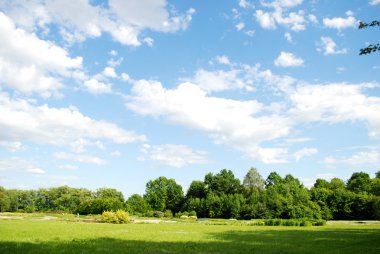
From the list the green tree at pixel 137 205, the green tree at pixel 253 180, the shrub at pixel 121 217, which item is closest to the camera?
the shrub at pixel 121 217

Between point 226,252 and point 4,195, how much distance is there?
11993 cm

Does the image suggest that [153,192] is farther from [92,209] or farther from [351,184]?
[351,184]

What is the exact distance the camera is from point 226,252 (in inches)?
733

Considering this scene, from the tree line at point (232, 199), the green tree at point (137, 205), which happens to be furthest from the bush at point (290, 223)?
the green tree at point (137, 205)

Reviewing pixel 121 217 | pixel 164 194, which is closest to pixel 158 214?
pixel 164 194

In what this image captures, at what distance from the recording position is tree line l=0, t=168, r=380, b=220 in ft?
260

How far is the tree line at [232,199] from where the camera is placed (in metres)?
79.2

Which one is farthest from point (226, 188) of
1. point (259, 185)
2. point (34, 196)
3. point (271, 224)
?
point (34, 196)

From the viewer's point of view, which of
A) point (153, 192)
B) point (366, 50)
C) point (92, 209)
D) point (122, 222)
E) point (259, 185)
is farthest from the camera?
point (153, 192)

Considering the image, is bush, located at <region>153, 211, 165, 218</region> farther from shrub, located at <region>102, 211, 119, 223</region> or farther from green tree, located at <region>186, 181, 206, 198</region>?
Answer: shrub, located at <region>102, 211, 119, 223</region>

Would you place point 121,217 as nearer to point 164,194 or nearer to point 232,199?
point 232,199

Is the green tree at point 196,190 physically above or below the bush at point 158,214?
above

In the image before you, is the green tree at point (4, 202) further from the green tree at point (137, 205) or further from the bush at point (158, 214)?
the bush at point (158, 214)

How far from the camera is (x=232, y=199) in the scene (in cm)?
9475
